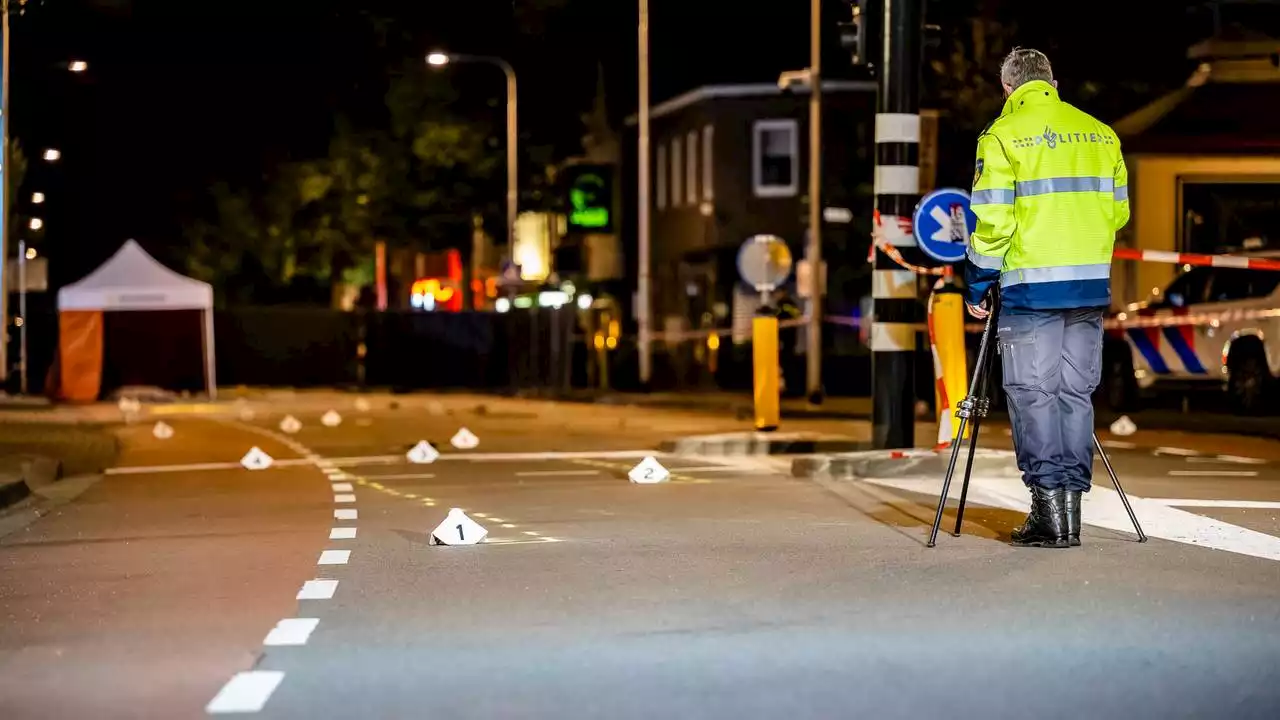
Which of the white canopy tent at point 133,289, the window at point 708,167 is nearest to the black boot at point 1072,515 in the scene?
the white canopy tent at point 133,289

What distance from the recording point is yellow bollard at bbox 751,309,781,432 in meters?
22.2

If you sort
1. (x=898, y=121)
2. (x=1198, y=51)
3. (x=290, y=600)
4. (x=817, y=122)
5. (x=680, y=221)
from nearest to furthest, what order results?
(x=290, y=600) < (x=898, y=121) < (x=817, y=122) < (x=1198, y=51) < (x=680, y=221)

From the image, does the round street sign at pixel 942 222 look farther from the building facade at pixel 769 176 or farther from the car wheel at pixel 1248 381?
the building facade at pixel 769 176

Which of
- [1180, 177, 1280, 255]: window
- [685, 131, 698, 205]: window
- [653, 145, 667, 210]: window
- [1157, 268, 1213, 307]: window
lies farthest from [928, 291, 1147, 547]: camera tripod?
[653, 145, 667, 210]: window

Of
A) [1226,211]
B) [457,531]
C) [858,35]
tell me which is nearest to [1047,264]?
[457,531]

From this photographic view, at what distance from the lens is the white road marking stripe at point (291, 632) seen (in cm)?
805

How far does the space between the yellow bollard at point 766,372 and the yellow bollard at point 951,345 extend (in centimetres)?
566

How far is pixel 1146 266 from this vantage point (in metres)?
37.7

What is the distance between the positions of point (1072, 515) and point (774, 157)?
4294 centimetres

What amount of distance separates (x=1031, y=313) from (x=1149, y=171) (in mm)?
28425

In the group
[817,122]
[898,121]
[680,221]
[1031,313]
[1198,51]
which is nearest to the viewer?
[1031,313]

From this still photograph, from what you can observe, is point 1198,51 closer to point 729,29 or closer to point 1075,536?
point 729,29

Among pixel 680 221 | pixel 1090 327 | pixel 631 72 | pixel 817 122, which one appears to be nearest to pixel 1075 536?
pixel 1090 327

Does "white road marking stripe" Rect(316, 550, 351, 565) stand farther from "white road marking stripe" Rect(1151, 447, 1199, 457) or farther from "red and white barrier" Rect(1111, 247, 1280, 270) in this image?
"white road marking stripe" Rect(1151, 447, 1199, 457)
